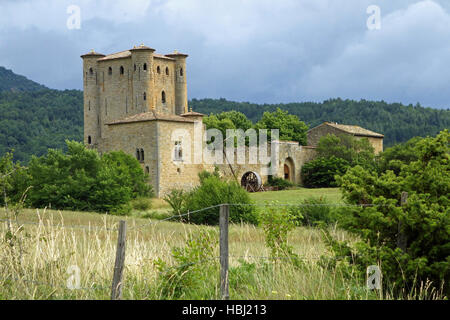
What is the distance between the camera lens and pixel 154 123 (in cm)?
4106

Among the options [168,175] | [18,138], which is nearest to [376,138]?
[168,175]

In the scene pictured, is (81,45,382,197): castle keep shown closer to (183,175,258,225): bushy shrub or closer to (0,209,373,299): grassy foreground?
(183,175,258,225): bushy shrub

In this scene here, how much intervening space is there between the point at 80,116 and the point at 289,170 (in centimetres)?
4713

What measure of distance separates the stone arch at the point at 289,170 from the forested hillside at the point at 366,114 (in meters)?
50.3

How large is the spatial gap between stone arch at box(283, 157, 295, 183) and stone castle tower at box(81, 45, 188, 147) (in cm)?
1174

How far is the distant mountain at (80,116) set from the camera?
76.9m

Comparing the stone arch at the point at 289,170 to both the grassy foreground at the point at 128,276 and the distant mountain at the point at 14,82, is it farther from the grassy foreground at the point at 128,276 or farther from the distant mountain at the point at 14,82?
the distant mountain at the point at 14,82

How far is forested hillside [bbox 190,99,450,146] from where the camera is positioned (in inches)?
4043

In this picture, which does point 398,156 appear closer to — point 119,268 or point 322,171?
point 322,171

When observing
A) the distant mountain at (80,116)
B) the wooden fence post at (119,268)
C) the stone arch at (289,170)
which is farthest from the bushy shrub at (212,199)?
the distant mountain at (80,116)

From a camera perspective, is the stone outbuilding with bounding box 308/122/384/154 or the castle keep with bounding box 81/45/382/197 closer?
the castle keep with bounding box 81/45/382/197

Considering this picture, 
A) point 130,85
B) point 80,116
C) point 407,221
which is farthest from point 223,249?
point 80,116

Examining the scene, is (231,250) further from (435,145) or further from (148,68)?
(148,68)

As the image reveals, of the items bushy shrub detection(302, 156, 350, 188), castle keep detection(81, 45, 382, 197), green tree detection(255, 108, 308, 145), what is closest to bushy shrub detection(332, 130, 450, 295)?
castle keep detection(81, 45, 382, 197)
